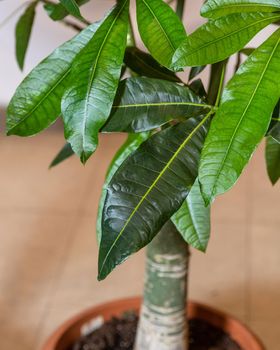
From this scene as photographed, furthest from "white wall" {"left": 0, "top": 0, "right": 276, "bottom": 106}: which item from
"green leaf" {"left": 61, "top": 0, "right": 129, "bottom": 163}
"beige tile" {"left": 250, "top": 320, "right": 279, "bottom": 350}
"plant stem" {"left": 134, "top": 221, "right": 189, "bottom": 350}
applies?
"green leaf" {"left": 61, "top": 0, "right": 129, "bottom": 163}

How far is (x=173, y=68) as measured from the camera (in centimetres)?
51

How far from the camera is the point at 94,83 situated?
538mm

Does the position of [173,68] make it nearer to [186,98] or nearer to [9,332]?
[186,98]

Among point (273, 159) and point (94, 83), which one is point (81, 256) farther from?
point (94, 83)

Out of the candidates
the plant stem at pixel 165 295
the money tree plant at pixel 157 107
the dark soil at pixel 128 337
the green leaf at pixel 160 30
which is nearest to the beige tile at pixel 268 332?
the dark soil at pixel 128 337

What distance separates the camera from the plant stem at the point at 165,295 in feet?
2.81

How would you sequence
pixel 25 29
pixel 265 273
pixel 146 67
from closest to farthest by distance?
pixel 146 67 < pixel 25 29 < pixel 265 273

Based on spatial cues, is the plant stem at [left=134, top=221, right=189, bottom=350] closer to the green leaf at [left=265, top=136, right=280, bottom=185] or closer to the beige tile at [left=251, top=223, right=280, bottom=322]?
the green leaf at [left=265, top=136, right=280, bottom=185]

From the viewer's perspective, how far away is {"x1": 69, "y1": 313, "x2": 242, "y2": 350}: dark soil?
1036 mm

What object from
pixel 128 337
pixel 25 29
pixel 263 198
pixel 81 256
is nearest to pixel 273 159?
pixel 25 29

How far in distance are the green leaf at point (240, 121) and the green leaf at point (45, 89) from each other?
0.16 m

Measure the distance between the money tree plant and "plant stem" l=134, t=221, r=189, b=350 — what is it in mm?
242

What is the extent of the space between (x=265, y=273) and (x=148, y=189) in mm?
1128

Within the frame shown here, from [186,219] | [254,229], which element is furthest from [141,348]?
[254,229]
